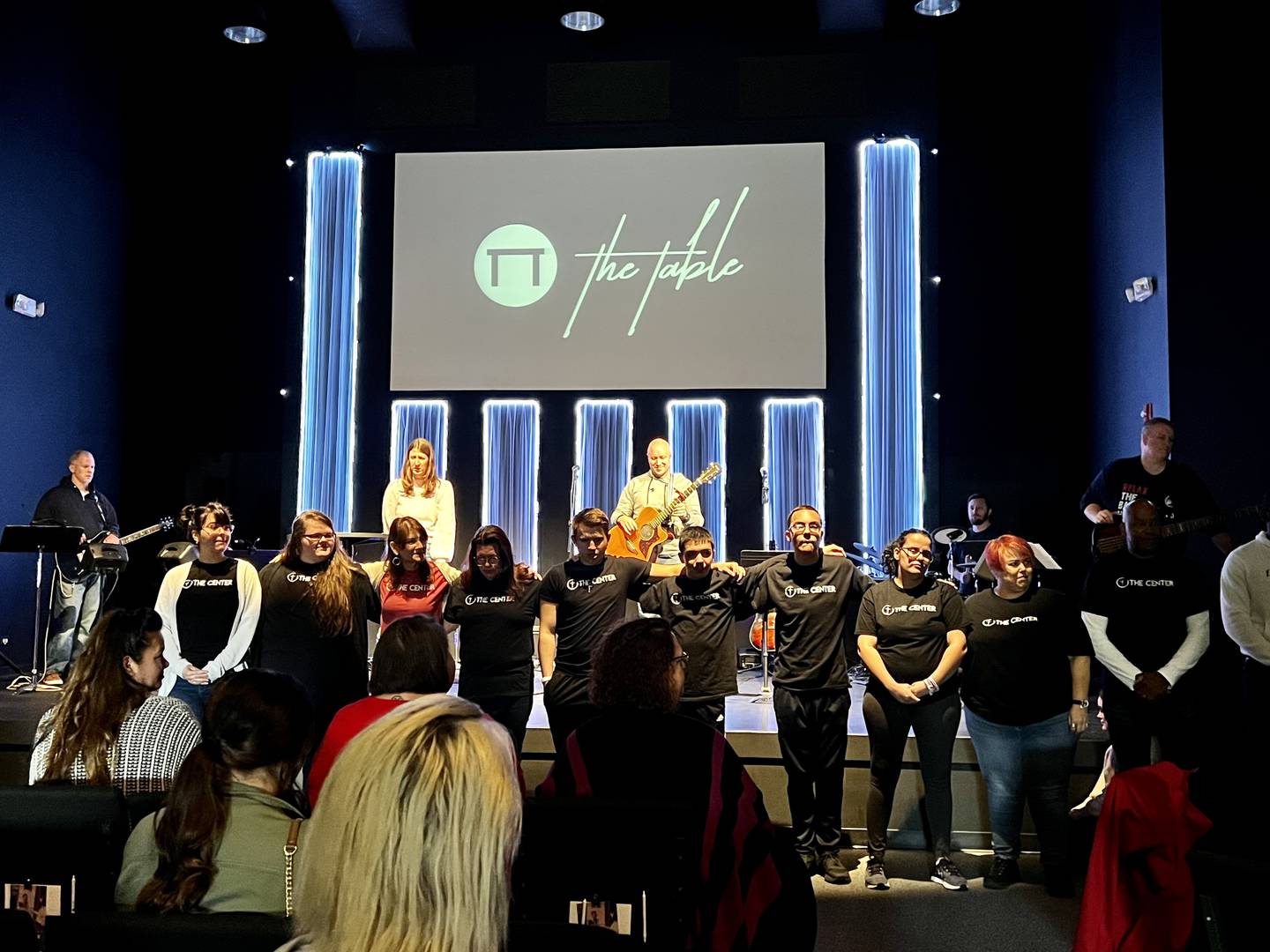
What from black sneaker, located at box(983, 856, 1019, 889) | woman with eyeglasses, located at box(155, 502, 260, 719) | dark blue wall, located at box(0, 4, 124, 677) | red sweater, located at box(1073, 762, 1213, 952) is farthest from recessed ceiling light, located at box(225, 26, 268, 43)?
red sweater, located at box(1073, 762, 1213, 952)

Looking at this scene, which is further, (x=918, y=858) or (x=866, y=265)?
(x=866, y=265)

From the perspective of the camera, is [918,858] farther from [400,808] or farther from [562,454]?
[562,454]

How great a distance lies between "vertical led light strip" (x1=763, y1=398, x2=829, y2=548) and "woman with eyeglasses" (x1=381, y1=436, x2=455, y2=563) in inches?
123

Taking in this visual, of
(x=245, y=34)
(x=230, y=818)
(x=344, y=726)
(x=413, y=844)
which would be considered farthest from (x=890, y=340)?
(x=413, y=844)

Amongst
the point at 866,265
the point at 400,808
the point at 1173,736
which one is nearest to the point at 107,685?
the point at 400,808

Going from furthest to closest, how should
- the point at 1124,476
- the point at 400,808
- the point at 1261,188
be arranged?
the point at 1261,188 → the point at 1124,476 → the point at 400,808

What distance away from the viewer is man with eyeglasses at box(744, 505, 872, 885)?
475 cm

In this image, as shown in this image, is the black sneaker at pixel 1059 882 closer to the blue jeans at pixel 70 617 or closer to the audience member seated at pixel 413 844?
the audience member seated at pixel 413 844

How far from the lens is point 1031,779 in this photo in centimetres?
466

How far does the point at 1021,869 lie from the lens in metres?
4.85

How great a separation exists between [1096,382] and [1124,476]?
9.70 feet

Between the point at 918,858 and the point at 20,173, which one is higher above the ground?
the point at 20,173

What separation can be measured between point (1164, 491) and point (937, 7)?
14.5ft

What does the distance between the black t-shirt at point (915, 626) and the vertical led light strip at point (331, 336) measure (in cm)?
576
